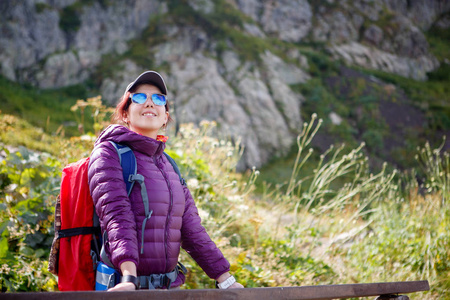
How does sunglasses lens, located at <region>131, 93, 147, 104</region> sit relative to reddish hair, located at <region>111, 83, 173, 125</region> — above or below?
above

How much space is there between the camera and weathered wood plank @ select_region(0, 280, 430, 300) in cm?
114

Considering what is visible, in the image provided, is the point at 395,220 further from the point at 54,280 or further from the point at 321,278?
the point at 54,280

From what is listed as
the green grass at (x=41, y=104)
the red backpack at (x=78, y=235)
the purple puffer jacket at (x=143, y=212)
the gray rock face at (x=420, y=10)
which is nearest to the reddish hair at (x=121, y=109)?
the purple puffer jacket at (x=143, y=212)

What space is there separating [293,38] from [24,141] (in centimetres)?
2151

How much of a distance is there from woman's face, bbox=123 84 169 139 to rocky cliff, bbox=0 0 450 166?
1231cm

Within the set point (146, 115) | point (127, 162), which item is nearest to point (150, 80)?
point (146, 115)

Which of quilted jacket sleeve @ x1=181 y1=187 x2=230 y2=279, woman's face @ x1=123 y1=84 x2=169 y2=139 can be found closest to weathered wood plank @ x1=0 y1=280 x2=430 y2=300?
quilted jacket sleeve @ x1=181 y1=187 x2=230 y2=279

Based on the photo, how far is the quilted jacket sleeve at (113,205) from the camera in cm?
148

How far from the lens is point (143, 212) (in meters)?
1.65

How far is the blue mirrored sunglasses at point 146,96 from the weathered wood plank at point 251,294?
3.35 ft

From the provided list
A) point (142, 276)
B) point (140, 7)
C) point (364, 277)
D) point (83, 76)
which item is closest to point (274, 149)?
point (83, 76)

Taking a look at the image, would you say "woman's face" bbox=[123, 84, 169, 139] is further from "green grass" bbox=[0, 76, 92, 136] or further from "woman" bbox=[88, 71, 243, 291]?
"green grass" bbox=[0, 76, 92, 136]

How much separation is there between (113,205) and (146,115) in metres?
0.57

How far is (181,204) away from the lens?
1832mm
